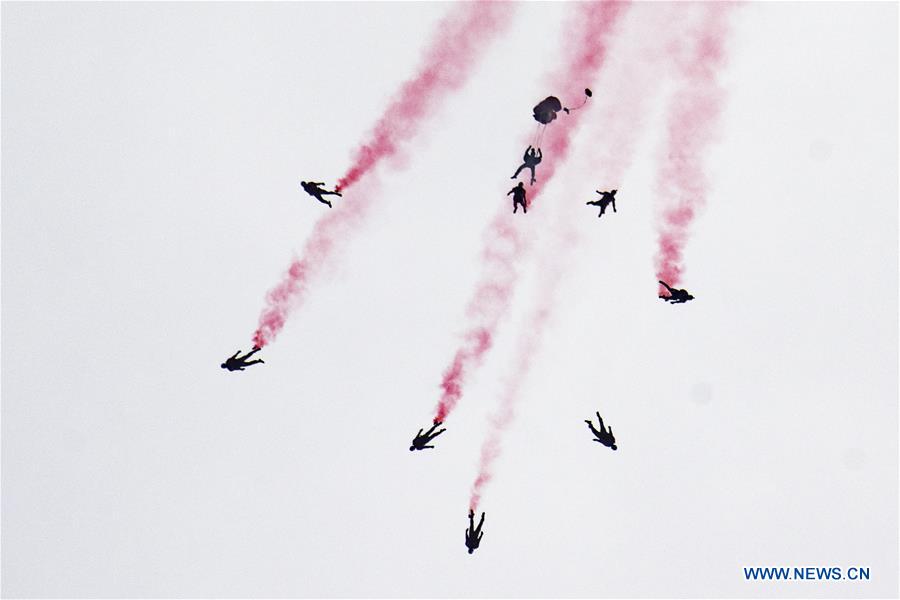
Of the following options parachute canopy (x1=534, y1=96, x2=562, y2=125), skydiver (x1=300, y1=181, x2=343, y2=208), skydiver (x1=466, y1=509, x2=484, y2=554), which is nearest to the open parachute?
parachute canopy (x1=534, y1=96, x2=562, y2=125)

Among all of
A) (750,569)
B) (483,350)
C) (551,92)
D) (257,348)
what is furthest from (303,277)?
(750,569)

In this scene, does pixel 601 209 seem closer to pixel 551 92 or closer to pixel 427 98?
pixel 551 92

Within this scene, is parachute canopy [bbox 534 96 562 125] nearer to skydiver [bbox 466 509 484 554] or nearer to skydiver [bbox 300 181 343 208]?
skydiver [bbox 300 181 343 208]

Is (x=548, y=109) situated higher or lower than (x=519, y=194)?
higher

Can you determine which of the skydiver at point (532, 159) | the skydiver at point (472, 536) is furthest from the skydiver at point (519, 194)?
the skydiver at point (472, 536)

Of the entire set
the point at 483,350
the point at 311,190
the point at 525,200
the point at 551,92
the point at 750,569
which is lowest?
the point at 750,569

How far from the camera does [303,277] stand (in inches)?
706

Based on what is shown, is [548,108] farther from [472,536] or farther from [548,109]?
[472,536]

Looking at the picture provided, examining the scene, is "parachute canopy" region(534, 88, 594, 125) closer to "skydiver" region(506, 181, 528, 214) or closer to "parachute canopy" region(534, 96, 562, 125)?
"parachute canopy" region(534, 96, 562, 125)

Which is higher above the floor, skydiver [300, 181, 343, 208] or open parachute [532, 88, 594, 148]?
open parachute [532, 88, 594, 148]

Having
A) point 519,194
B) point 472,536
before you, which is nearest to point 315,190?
point 519,194

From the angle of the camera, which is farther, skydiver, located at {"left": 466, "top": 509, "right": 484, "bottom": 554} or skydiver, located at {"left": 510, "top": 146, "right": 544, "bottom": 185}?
skydiver, located at {"left": 466, "top": 509, "right": 484, "bottom": 554}

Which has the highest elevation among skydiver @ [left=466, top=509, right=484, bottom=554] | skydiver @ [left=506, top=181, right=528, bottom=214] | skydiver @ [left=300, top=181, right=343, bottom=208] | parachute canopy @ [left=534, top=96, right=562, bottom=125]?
parachute canopy @ [left=534, top=96, right=562, bottom=125]

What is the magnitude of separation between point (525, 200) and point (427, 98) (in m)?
3.06
